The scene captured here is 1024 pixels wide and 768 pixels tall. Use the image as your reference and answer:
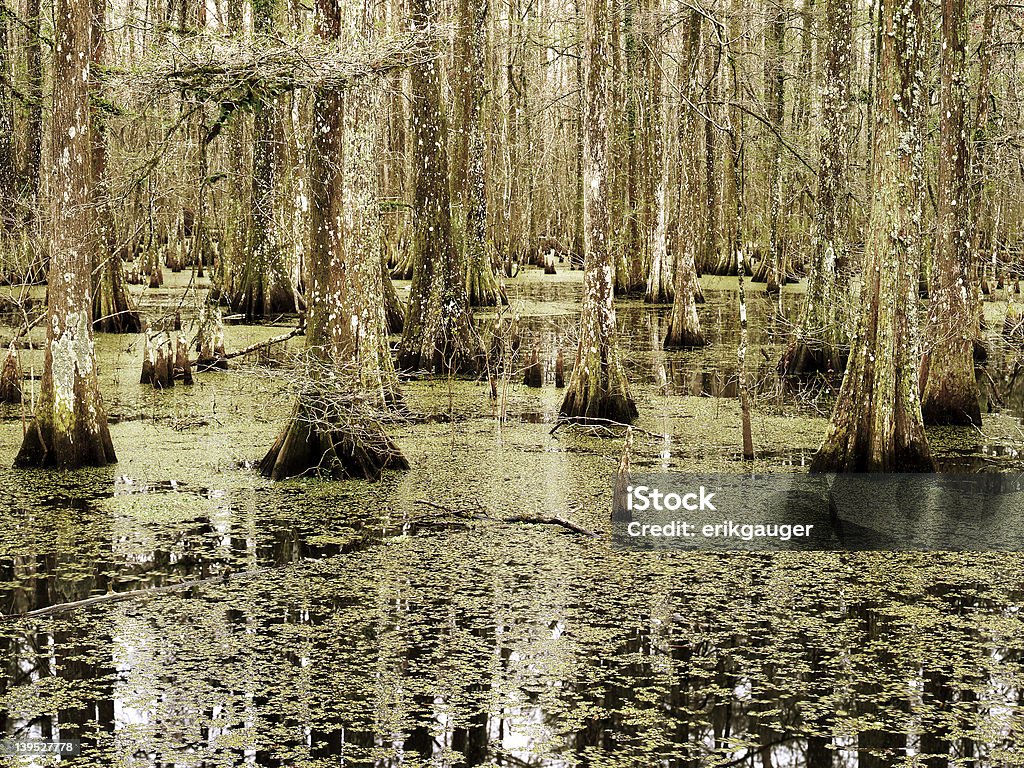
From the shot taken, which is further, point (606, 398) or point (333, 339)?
point (606, 398)

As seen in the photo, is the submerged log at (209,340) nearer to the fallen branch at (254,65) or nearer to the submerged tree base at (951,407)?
the fallen branch at (254,65)

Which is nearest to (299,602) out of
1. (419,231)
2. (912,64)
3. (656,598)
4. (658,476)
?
(656,598)

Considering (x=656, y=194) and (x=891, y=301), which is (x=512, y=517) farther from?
(x=656, y=194)

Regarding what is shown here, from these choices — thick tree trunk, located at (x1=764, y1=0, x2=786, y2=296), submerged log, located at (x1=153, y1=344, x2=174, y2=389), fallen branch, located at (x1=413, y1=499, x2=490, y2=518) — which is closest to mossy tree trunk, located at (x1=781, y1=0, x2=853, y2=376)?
fallen branch, located at (x1=413, y1=499, x2=490, y2=518)

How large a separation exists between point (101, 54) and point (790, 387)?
924 cm

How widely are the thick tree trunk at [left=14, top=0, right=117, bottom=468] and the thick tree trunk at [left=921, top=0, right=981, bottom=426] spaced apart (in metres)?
7.61

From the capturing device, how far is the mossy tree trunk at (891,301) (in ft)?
29.2

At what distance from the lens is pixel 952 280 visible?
11.5 m

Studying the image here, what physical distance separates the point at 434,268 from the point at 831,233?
4.95 meters

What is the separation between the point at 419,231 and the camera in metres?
14.5

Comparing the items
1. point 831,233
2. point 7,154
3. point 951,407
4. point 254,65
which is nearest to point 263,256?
point 7,154

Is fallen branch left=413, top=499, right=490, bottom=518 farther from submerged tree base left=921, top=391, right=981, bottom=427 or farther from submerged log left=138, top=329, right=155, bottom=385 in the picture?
submerged log left=138, top=329, right=155, bottom=385
